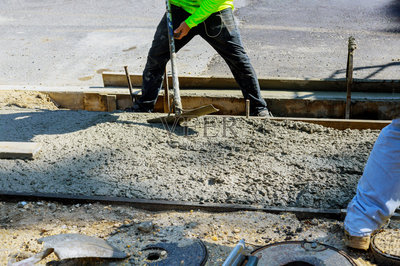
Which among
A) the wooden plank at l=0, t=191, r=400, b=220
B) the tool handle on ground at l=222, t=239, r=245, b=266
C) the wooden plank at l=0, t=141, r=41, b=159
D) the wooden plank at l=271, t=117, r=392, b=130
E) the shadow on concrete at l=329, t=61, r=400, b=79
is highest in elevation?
the shadow on concrete at l=329, t=61, r=400, b=79

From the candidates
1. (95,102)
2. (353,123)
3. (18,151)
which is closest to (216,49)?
(353,123)

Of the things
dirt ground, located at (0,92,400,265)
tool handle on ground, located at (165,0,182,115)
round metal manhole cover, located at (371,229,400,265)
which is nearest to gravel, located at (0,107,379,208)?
dirt ground, located at (0,92,400,265)

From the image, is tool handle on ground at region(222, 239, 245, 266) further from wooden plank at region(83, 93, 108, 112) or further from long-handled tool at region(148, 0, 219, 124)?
wooden plank at region(83, 93, 108, 112)

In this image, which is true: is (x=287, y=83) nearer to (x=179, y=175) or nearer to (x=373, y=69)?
(x=373, y=69)

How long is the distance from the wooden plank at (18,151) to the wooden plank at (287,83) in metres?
1.87

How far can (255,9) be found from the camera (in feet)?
35.8

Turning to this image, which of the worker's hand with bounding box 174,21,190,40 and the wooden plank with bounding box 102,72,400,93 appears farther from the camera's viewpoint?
the wooden plank with bounding box 102,72,400,93

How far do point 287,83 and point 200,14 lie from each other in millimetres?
1661

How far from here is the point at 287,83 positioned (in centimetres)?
561

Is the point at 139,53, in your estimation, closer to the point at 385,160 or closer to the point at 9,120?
the point at 9,120

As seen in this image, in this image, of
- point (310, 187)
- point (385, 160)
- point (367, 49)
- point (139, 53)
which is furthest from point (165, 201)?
point (367, 49)

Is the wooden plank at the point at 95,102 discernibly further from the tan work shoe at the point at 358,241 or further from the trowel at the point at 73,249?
the tan work shoe at the point at 358,241

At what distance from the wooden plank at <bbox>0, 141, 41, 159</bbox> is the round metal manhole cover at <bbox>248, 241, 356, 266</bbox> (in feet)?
7.60

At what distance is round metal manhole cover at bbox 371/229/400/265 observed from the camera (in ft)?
9.35
